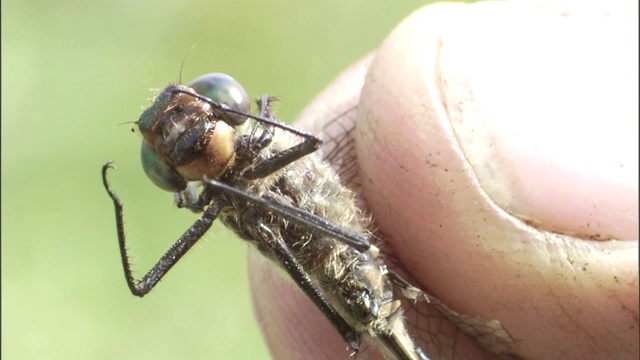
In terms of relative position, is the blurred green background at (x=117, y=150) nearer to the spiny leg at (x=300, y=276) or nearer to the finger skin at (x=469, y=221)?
the spiny leg at (x=300, y=276)

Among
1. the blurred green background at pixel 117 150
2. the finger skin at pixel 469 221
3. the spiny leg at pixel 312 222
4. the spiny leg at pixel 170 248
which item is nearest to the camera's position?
the finger skin at pixel 469 221

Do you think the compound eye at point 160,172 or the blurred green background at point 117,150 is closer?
the compound eye at point 160,172

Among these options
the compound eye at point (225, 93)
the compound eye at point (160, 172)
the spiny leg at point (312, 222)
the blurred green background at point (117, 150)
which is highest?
the compound eye at point (225, 93)

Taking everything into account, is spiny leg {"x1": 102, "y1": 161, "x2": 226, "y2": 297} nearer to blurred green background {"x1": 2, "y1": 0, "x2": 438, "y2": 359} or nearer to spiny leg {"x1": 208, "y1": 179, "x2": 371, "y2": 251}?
spiny leg {"x1": 208, "y1": 179, "x2": 371, "y2": 251}

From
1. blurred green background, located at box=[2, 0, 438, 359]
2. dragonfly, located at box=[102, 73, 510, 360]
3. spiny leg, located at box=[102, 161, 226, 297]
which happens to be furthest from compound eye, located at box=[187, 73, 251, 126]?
blurred green background, located at box=[2, 0, 438, 359]

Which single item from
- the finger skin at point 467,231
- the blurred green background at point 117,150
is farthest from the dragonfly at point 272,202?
the blurred green background at point 117,150

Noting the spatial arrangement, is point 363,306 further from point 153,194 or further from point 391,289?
point 153,194

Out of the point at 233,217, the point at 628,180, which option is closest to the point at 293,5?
the point at 233,217
